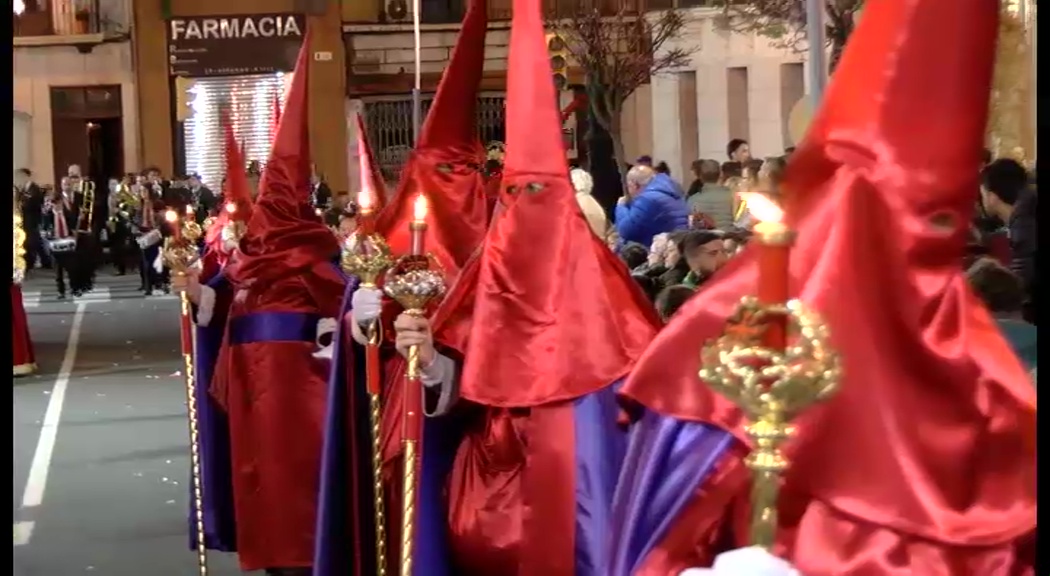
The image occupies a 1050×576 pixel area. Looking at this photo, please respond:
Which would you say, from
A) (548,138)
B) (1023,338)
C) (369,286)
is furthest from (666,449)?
(369,286)

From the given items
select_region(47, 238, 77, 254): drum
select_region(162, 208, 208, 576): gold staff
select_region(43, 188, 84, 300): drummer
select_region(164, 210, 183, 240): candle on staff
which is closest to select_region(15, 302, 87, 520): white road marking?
select_region(162, 208, 208, 576): gold staff

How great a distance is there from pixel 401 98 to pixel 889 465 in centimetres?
2344

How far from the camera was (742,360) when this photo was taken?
1.82 metres

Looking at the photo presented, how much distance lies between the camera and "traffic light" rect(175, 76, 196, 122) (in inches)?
976

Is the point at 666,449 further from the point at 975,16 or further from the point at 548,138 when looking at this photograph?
the point at 548,138

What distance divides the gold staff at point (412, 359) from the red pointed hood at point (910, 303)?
5.43 feet

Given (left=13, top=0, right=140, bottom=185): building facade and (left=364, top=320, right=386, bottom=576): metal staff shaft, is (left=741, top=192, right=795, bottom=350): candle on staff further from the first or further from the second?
(left=13, top=0, right=140, bottom=185): building facade

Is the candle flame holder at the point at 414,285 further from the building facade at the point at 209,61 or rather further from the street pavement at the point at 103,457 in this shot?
the building facade at the point at 209,61

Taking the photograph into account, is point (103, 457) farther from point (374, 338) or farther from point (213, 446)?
point (374, 338)

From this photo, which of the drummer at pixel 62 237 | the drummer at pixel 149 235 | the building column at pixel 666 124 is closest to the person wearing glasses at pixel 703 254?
the drummer at pixel 149 235

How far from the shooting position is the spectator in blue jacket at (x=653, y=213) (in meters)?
7.94

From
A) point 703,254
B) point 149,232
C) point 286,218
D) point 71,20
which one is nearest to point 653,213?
point 286,218

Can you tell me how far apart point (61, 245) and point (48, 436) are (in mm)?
10223

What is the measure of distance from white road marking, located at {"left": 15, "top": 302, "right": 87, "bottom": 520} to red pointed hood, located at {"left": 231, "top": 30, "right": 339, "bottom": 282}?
5.88 feet
